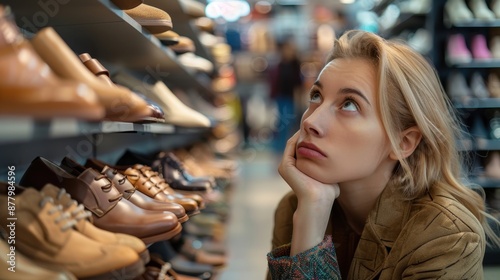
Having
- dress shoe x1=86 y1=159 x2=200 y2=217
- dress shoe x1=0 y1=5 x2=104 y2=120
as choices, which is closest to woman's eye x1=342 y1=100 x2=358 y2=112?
dress shoe x1=86 y1=159 x2=200 y2=217

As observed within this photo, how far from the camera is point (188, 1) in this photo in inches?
124

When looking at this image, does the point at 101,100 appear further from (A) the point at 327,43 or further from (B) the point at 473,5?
(A) the point at 327,43

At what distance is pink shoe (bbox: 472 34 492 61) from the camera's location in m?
4.17

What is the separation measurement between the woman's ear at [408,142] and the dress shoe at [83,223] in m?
0.78

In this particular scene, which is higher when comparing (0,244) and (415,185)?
(0,244)

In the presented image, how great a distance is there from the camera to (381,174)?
5.23 ft

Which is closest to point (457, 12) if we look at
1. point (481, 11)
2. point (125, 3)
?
point (481, 11)

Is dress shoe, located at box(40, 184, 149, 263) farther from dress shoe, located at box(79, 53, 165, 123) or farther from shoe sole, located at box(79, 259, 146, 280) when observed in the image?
dress shoe, located at box(79, 53, 165, 123)

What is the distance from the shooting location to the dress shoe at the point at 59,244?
39.0 inches

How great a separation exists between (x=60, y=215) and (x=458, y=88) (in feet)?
12.2

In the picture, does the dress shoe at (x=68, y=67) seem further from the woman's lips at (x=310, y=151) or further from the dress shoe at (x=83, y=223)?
the woman's lips at (x=310, y=151)

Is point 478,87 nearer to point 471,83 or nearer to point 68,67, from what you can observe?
point 471,83

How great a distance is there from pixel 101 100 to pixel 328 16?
10.4 m

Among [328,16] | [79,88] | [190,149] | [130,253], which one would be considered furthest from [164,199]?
[328,16]
